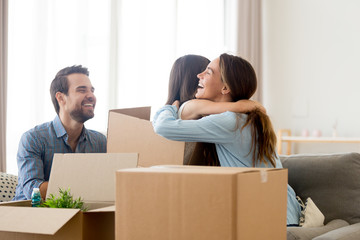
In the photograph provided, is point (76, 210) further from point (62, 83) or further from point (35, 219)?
point (62, 83)

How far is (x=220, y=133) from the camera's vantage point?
62.9 inches

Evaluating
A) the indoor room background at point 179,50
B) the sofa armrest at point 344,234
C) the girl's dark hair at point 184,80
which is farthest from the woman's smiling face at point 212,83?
the indoor room background at point 179,50

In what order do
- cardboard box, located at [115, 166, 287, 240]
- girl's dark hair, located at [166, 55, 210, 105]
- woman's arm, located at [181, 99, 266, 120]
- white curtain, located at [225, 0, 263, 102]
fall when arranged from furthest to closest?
1. white curtain, located at [225, 0, 263, 102]
2. girl's dark hair, located at [166, 55, 210, 105]
3. woman's arm, located at [181, 99, 266, 120]
4. cardboard box, located at [115, 166, 287, 240]

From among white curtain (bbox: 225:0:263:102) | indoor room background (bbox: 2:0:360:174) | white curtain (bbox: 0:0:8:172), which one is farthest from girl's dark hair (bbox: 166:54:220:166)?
white curtain (bbox: 225:0:263:102)

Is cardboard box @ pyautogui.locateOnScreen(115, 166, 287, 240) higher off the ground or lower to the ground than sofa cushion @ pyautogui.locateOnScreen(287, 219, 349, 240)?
higher

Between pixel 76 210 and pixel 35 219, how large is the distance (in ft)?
0.33

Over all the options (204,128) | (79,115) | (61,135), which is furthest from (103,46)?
(204,128)

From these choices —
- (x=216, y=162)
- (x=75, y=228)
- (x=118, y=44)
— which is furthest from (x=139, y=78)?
(x=75, y=228)

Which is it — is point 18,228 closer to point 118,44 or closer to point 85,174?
point 85,174

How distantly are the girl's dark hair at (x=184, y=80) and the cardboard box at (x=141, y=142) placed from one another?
30 cm

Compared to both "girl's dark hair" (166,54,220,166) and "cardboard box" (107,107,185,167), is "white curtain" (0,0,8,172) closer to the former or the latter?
"girl's dark hair" (166,54,220,166)

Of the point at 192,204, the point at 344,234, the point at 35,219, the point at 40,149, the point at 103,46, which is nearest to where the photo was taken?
the point at 192,204

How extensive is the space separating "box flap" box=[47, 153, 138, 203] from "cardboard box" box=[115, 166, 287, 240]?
0.33m

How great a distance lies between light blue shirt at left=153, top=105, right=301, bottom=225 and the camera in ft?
5.19
